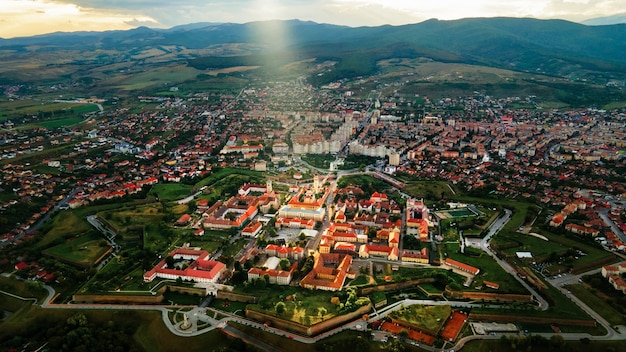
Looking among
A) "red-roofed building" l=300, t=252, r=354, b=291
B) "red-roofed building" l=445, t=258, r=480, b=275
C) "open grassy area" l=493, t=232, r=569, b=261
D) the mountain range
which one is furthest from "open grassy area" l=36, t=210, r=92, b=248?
the mountain range

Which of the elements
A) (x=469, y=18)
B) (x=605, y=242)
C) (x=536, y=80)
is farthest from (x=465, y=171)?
(x=469, y=18)

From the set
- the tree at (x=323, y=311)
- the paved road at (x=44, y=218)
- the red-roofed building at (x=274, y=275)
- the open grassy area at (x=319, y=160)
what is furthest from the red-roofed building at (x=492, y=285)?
the paved road at (x=44, y=218)

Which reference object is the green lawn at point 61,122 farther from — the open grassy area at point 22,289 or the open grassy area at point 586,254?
the open grassy area at point 586,254

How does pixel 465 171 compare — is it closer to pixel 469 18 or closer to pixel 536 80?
pixel 536 80

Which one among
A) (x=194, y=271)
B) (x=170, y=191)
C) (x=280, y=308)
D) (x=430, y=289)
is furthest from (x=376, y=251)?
(x=170, y=191)

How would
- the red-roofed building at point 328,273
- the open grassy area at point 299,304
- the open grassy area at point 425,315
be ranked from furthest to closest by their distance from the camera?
1. the red-roofed building at point 328,273
2. the open grassy area at point 299,304
3. the open grassy area at point 425,315

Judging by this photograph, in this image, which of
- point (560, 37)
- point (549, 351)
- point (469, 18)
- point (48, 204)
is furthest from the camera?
point (469, 18)
